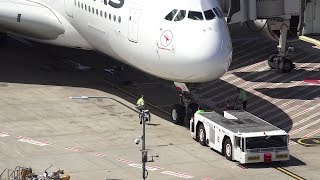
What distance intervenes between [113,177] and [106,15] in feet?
42.9

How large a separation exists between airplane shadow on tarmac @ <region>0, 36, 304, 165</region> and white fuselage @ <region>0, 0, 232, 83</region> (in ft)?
13.2

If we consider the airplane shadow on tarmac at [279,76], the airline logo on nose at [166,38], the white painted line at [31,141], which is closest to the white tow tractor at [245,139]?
the airline logo on nose at [166,38]

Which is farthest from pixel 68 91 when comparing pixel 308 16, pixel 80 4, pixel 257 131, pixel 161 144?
pixel 308 16

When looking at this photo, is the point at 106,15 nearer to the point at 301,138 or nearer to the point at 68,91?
the point at 68,91

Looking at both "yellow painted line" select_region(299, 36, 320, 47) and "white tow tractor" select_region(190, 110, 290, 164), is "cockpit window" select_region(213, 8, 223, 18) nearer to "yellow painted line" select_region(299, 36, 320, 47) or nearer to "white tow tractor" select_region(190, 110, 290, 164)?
"white tow tractor" select_region(190, 110, 290, 164)

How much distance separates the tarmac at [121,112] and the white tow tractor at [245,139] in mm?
439

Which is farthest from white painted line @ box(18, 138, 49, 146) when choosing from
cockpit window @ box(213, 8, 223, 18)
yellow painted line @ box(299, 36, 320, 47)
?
yellow painted line @ box(299, 36, 320, 47)

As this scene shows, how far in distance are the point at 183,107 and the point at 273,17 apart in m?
14.0

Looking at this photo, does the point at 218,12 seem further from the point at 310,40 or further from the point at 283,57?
the point at 310,40

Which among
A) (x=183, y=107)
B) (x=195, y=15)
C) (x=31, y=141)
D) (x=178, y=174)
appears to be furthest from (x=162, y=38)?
(x=178, y=174)

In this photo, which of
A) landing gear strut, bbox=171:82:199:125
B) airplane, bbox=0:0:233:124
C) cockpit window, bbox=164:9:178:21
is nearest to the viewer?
airplane, bbox=0:0:233:124

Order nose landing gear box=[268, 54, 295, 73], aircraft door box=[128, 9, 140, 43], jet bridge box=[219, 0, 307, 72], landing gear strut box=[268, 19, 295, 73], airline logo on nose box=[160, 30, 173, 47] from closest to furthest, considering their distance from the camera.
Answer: airline logo on nose box=[160, 30, 173, 47], aircraft door box=[128, 9, 140, 43], jet bridge box=[219, 0, 307, 72], landing gear strut box=[268, 19, 295, 73], nose landing gear box=[268, 54, 295, 73]

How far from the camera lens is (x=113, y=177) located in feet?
125

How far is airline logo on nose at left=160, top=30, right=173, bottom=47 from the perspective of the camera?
43594mm
